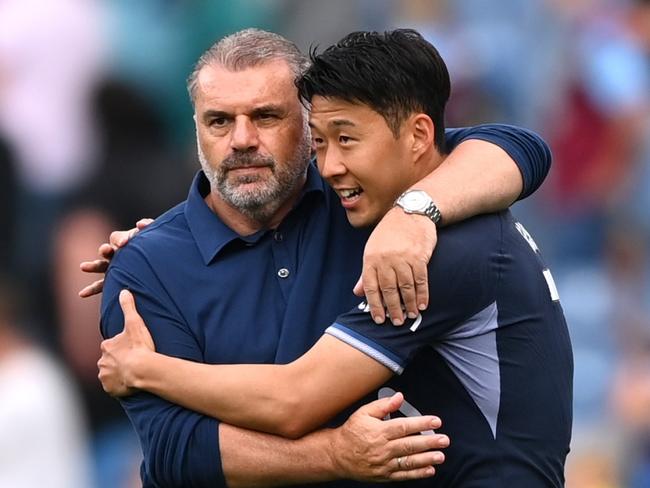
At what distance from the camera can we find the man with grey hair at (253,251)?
511 cm

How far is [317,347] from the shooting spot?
198 inches

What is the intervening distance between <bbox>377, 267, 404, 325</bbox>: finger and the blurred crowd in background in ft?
12.2

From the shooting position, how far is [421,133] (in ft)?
17.1

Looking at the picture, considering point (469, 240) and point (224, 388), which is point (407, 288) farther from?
point (224, 388)

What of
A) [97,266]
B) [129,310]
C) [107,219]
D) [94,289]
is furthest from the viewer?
[107,219]

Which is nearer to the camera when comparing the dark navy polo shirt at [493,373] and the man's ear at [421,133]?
the dark navy polo shirt at [493,373]

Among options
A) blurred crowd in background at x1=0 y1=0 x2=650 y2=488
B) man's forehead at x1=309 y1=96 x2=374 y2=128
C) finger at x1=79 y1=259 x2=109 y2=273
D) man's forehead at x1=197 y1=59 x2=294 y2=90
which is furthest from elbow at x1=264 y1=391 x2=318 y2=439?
blurred crowd in background at x1=0 y1=0 x2=650 y2=488

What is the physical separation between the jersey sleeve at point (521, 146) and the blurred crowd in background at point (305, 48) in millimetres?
3397

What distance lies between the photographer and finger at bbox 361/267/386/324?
4.92 m

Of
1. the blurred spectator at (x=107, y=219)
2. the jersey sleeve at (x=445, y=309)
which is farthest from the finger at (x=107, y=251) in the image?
the blurred spectator at (x=107, y=219)

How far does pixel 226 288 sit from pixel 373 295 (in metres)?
0.64

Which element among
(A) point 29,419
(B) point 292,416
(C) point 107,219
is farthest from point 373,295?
(C) point 107,219

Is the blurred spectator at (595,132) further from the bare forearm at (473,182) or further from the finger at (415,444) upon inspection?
the finger at (415,444)

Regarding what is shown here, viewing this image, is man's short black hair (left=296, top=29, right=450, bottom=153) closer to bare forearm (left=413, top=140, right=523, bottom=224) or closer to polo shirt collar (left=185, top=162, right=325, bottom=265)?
bare forearm (left=413, top=140, right=523, bottom=224)
